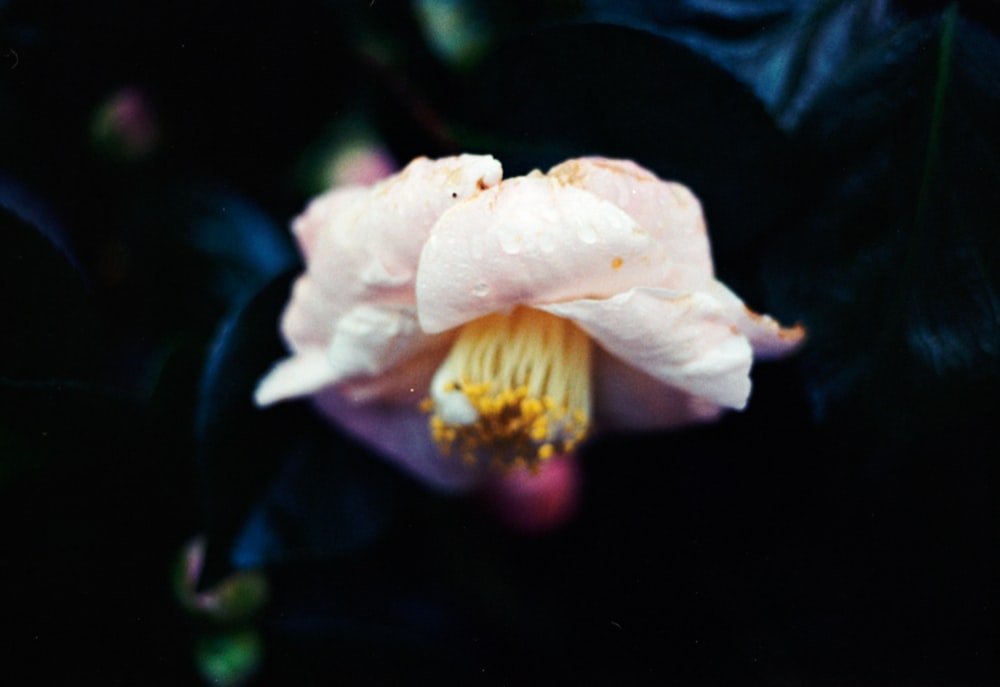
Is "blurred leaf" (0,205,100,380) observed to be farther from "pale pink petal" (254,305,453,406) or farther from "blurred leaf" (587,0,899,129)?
"blurred leaf" (587,0,899,129)

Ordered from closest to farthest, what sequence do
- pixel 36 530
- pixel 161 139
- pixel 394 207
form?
pixel 394 207, pixel 36 530, pixel 161 139

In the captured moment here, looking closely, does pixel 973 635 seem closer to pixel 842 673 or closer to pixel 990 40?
pixel 842 673

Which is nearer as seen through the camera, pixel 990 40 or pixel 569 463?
pixel 990 40

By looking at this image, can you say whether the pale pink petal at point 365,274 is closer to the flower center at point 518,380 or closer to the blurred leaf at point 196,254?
the flower center at point 518,380

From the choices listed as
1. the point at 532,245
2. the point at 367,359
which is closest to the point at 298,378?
the point at 367,359

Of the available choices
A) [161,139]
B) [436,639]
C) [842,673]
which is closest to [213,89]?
[161,139]

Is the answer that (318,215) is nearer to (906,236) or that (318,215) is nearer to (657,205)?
(657,205)

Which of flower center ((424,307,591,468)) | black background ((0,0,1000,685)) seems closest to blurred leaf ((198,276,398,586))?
black background ((0,0,1000,685))
